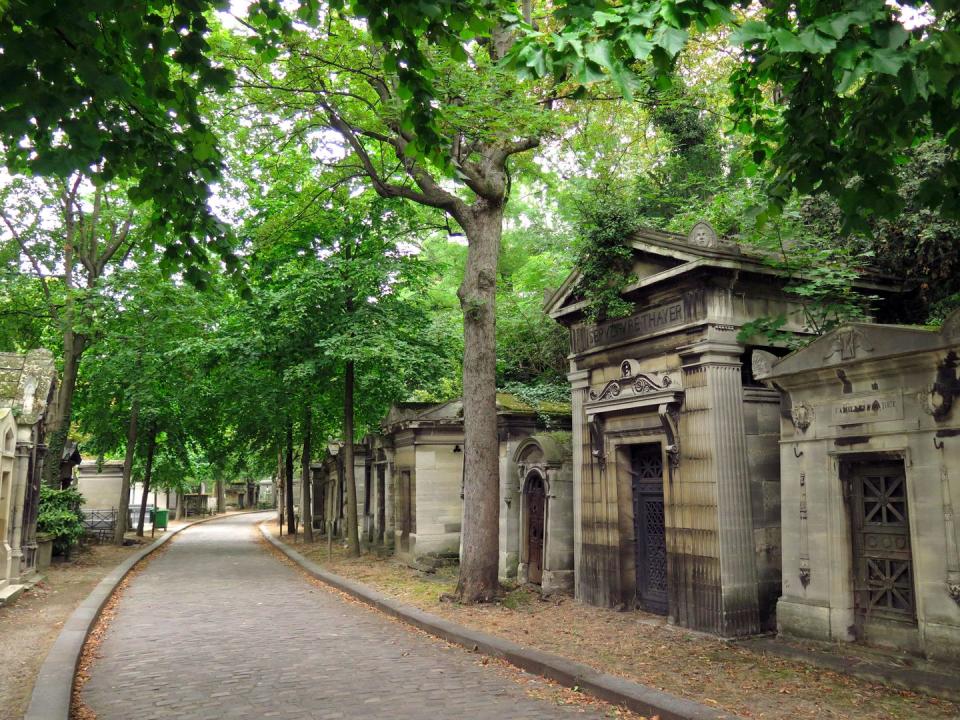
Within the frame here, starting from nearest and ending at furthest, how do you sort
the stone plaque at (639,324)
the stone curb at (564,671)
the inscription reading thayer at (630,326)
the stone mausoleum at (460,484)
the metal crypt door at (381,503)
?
the stone curb at (564,671) < the stone plaque at (639,324) < the inscription reading thayer at (630,326) < the stone mausoleum at (460,484) < the metal crypt door at (381,503)

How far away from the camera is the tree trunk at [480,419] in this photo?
38.2 feet

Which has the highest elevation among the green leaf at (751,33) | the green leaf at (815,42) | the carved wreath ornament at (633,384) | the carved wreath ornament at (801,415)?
the green leaf at (751,33)

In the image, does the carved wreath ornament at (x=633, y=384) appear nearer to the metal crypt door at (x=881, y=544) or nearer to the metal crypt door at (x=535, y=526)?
the metal crypt door at (x=535, y=526)

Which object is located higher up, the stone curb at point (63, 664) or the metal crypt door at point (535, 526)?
the metal crypt door at point (535, 526)

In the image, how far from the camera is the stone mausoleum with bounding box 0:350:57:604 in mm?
12680

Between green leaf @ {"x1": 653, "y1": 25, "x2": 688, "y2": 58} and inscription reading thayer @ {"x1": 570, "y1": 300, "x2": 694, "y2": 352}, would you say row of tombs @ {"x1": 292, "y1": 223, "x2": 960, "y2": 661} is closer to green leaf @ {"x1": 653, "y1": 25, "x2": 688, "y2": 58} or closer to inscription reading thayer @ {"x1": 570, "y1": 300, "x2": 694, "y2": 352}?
inscription reading thayer @ {"x1": 570, "y1": 300, "x2": 694, "y2": 352}

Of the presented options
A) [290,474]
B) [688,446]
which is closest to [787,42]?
[688,446]

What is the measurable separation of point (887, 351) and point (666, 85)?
4.43 meters

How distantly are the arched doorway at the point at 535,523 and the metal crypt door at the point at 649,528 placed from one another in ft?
7.02

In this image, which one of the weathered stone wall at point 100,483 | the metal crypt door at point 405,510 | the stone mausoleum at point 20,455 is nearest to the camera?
the stone mausoleum at point 20,455

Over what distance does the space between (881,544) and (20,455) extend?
1410 centimetres

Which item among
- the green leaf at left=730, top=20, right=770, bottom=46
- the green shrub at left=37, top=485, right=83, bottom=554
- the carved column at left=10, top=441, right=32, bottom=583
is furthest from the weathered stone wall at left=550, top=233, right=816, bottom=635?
the green shrub at left=37, top=485, right=83, bottom=554

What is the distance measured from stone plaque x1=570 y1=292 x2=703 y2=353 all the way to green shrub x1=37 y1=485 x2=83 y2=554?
43.7ft

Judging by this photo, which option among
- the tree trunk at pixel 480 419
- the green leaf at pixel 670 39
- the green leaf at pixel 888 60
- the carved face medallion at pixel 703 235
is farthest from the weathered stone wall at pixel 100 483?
the green leaf at pixel 888 60
